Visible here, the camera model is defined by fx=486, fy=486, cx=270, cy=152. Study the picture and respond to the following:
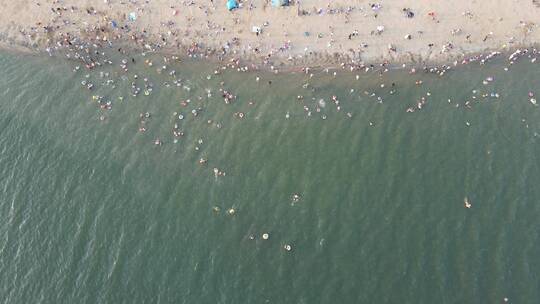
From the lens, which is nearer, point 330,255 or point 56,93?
point 330,255

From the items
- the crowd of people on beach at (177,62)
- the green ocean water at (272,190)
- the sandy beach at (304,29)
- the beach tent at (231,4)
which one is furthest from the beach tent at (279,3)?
the green ocean water at (272,190)

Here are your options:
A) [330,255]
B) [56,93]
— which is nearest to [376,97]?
[330,255]

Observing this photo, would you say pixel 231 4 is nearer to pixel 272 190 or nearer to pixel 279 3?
pixel 279 3

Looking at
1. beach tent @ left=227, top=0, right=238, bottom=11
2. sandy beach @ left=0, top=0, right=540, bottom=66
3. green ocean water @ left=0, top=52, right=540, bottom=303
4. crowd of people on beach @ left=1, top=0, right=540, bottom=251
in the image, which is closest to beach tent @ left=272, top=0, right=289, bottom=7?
sandy beach @ left=0, top=0, right=540, bottom=66

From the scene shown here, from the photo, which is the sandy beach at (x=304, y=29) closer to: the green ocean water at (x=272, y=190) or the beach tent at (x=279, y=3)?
the beach tent at (x=279, y=3)

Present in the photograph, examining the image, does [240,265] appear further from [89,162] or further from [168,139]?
[89,162]

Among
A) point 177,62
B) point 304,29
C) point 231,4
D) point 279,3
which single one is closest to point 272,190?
point 177,62
